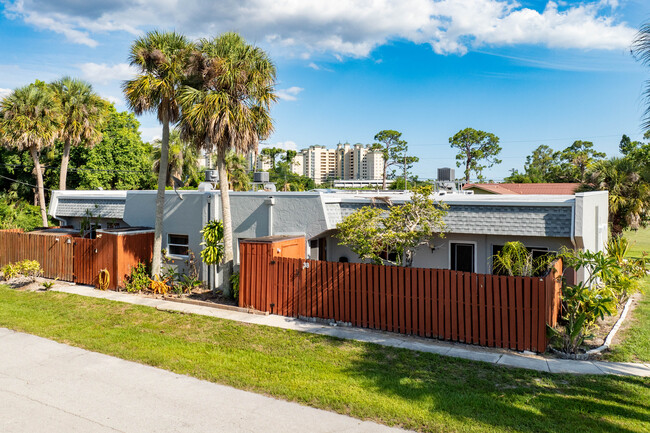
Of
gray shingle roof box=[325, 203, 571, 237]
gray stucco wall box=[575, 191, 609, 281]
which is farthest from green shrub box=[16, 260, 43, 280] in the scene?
gray stucco wall box=[575, 191, 609, 281]

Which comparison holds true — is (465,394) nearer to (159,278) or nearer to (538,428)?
(538,428)

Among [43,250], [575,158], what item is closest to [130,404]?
[43,250]

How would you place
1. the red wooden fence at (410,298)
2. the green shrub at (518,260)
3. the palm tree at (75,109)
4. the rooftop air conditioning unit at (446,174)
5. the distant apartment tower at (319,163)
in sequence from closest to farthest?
the red wooden fence at (410,298), the green shrub at (518,260), the rooftop air conditioning unit at (446,174), the palm tree at (75,109), the distant apartment tower at (319,163)

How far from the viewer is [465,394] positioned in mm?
7188

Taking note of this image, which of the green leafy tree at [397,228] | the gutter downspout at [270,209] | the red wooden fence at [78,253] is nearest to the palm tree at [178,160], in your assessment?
the red wooden fence at [78,253]

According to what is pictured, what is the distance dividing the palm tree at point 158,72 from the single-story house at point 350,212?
10.8 ft

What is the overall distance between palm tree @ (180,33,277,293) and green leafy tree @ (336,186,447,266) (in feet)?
14.6

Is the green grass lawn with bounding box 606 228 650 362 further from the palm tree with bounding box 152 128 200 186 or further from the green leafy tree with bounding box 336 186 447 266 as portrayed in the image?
the palm tree with bounding box 152 128 200 186

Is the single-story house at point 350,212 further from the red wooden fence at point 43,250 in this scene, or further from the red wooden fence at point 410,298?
the red wooden fence at point 43,250

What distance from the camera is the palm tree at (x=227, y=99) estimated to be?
44.4 feet

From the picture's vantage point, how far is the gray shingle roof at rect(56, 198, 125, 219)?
1855cm

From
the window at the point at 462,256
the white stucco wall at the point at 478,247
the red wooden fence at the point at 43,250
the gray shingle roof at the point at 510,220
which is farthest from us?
the red wooden fence at the point at 43,250

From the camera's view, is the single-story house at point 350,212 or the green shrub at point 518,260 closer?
the green shrub at point 518,260

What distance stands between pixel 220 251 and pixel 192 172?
24.1 metres
